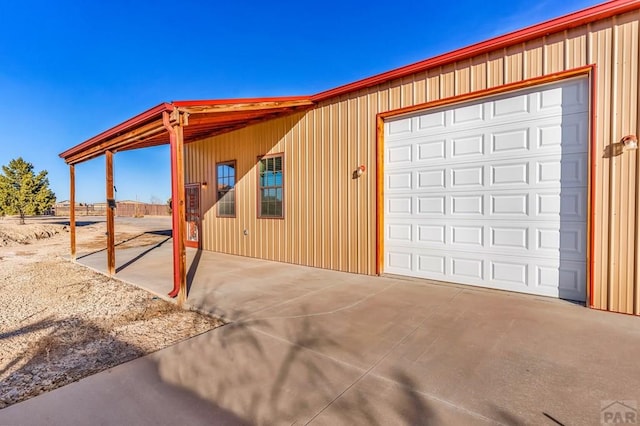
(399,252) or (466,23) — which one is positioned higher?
(466,23)

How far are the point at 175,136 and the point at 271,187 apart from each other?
3.05m

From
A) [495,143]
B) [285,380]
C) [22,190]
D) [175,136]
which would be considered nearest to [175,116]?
[175,136]

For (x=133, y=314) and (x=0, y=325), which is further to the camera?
(x=133, y=314)

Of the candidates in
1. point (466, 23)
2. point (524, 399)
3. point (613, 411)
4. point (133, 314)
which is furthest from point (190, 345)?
point (466, 23)

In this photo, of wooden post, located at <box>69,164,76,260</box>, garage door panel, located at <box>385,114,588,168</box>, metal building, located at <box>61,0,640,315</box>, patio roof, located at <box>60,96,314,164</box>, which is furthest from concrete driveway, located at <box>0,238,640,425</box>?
wooden post, located at <box>69,164,76,260</box>

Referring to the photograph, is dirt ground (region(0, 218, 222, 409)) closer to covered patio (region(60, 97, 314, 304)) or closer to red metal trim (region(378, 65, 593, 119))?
covered patio (region(60, 97, 314, 304))

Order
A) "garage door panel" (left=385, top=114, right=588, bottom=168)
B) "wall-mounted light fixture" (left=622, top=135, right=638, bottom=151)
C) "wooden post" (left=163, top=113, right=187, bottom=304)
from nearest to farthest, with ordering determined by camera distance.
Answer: "wall-mounted light fixture" (left=622, top=135, right=638, bottom=151), "garage door panel" (left=385, top=114, right=588, bottom=168), "wooden post" (left=163, top=113, right=187, bottom=304)

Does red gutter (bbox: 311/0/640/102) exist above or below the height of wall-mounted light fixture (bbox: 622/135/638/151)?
above

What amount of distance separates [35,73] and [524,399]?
1734 centimetres

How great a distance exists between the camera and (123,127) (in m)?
4.83

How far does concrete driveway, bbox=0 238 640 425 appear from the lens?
1.70m

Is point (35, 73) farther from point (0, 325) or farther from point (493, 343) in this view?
Result: point (493, 343)

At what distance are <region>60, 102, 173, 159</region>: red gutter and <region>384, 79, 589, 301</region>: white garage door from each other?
12.2ft

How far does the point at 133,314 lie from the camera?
3480 millimetres
